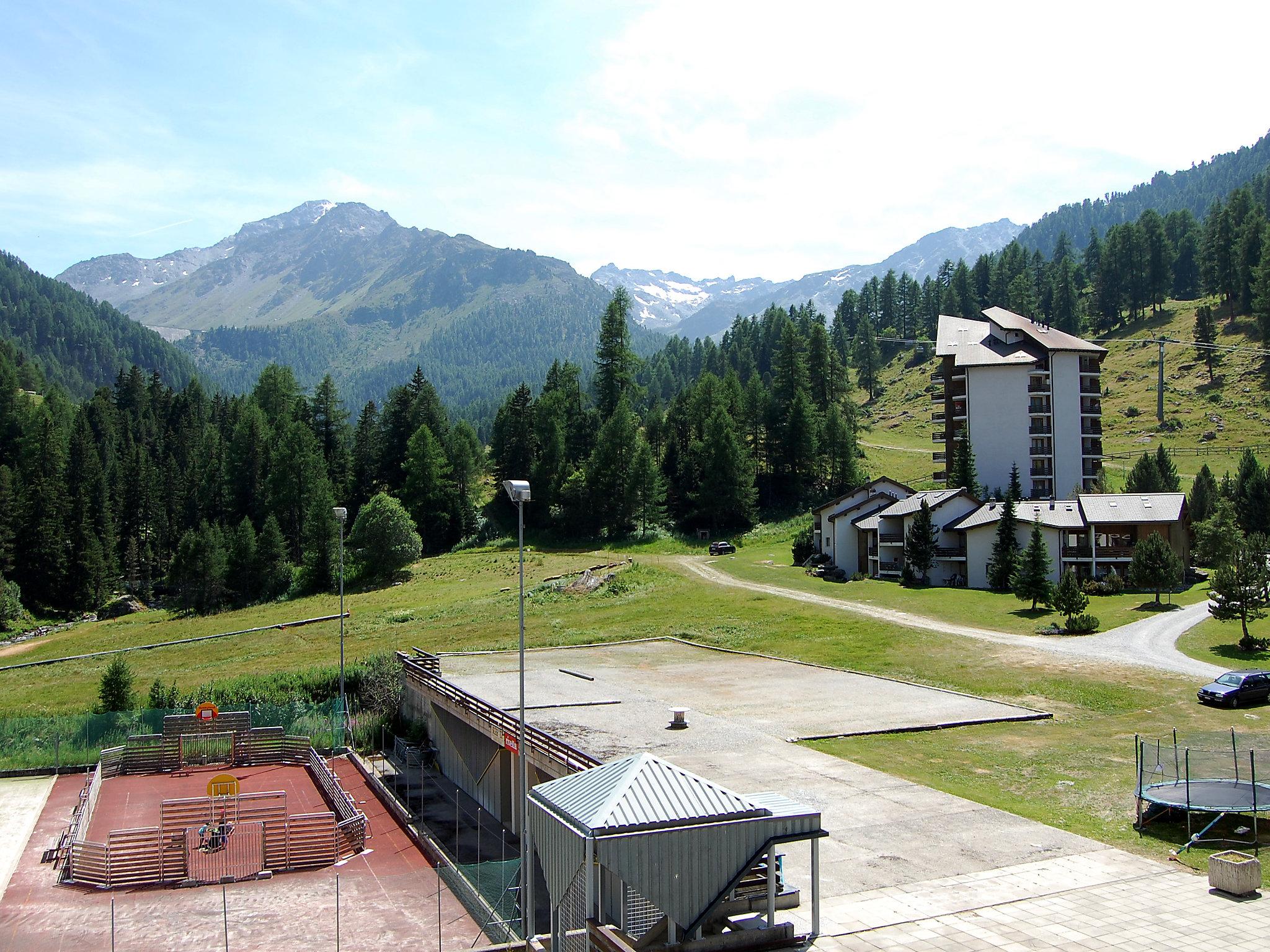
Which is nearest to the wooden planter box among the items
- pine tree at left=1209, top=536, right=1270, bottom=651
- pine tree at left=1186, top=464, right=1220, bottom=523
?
pine tree at left=1209, top=536, right=1270, bottom=651

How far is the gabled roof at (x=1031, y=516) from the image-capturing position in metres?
70.1

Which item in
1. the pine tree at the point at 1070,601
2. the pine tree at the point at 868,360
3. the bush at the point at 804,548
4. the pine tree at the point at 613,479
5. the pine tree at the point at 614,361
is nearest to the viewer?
the pine tree at the point at 1070,601

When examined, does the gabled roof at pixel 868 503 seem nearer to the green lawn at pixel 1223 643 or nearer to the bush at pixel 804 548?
the bush at pixel 804 548

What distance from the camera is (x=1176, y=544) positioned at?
70188mm

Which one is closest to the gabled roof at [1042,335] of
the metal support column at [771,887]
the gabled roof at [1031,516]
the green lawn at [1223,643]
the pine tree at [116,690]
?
the gabled roof at [1031,516]

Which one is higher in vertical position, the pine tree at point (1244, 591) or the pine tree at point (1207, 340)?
the pine tree at point (1207, 340)

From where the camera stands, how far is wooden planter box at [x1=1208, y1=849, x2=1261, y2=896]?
60.5ft

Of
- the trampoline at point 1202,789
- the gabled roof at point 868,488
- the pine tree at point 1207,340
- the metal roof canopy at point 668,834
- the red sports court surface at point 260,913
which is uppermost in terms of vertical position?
the pine tree at point 1207,340

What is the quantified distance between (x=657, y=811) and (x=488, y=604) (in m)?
57.8

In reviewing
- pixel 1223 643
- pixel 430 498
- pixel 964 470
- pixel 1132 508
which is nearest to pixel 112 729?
pixel 1223 643

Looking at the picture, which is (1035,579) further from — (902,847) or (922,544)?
(902,847)

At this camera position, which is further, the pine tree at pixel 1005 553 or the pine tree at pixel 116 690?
the pine tree at pixel 1005 553

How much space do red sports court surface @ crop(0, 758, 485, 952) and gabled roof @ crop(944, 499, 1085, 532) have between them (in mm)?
53264

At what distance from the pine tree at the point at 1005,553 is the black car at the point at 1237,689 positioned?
30574 millimetres
